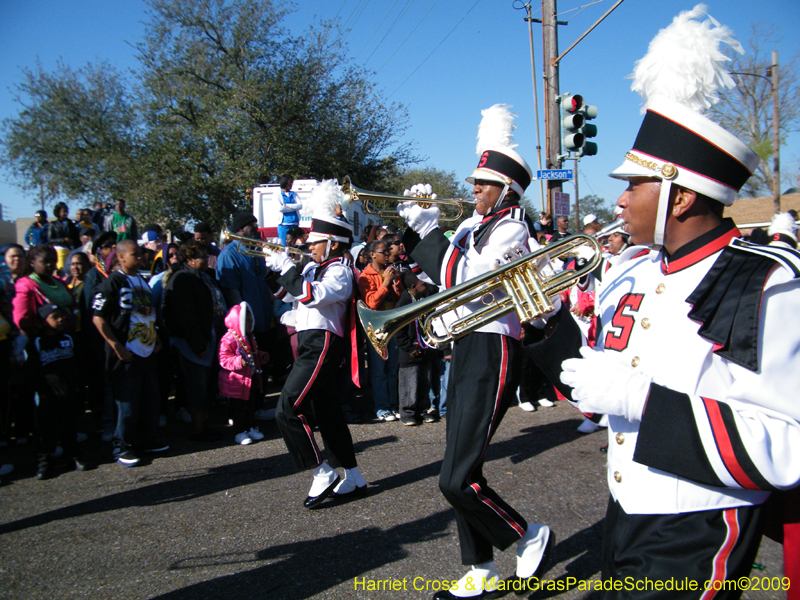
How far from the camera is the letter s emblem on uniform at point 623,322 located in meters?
1.73

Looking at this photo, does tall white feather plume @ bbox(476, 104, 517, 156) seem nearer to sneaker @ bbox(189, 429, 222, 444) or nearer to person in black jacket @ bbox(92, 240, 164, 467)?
person in black jacket @ bbox(92, 240, 164, 467)

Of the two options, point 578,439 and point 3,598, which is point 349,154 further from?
point 3,598

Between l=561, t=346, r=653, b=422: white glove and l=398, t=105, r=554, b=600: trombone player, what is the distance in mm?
1275

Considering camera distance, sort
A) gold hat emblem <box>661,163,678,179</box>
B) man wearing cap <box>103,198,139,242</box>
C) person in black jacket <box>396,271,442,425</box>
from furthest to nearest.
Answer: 1. man wearing cap <box>103,198,139,242</box>
2. person in black jacket <box>396,271,442,425</box>
3. gold hat emblem <box>661,163,678,179</box>

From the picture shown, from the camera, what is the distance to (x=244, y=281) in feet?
22.7

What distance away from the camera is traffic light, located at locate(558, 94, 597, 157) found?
8.96 m

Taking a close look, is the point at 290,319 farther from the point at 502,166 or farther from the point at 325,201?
the point at 502,166

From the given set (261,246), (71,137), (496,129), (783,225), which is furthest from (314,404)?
(71,137)

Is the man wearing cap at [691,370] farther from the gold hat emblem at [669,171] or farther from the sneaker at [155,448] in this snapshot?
the sneaker at [155,448]

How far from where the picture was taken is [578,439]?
5.53 meters

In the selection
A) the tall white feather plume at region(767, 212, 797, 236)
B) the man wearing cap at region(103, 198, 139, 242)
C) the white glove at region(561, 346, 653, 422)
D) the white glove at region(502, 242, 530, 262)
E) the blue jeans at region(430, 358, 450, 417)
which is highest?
the man wearing cap at region(103, 198, 139, 242)

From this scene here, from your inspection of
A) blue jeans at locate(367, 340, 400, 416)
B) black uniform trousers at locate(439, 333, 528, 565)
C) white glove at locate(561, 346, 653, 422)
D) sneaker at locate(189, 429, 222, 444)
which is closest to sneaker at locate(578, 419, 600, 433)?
blue jeans at locate(367, 340, 400, 416)

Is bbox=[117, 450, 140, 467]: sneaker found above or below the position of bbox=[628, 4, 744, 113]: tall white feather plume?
below

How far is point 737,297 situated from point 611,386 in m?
0.39
